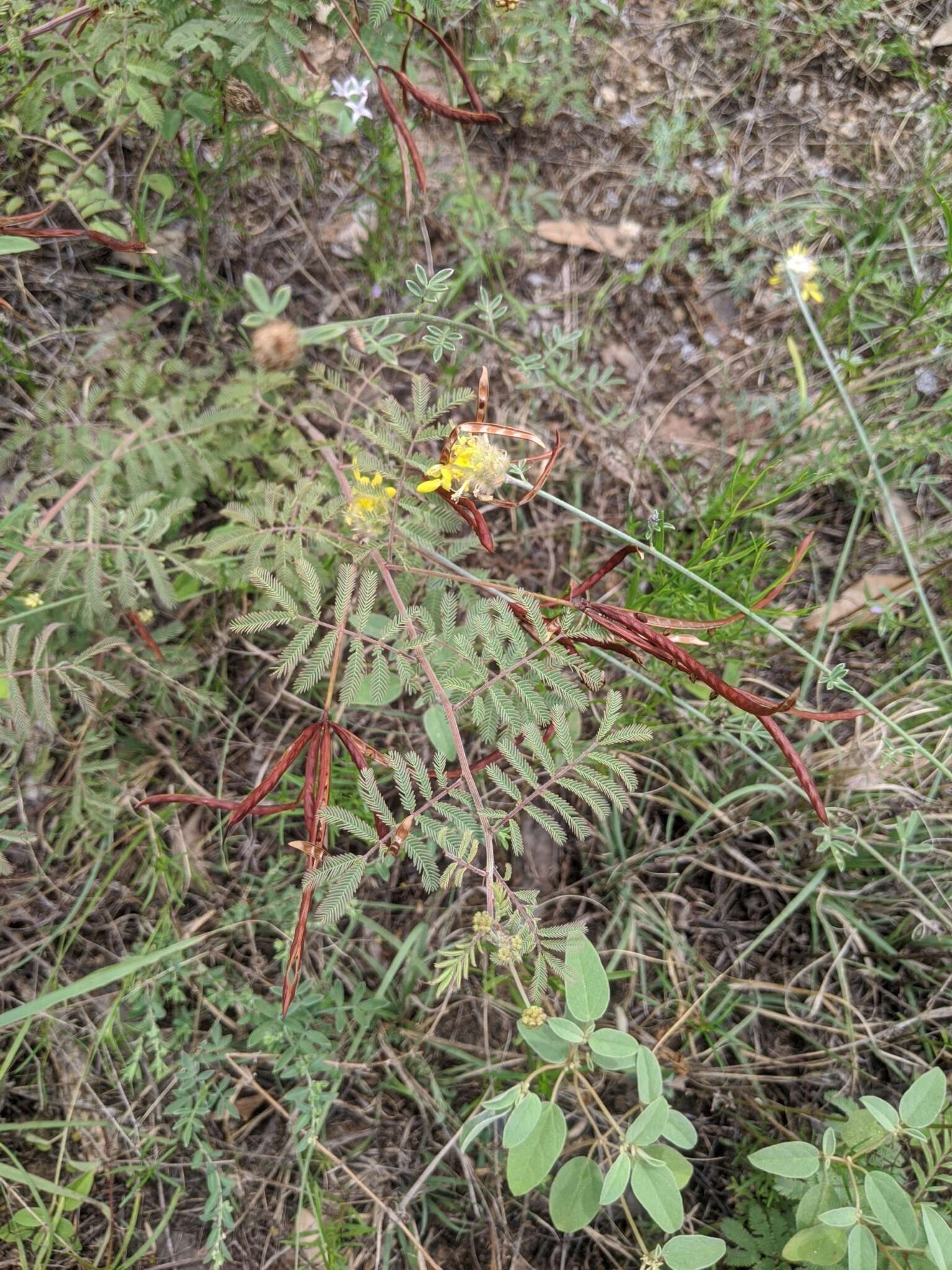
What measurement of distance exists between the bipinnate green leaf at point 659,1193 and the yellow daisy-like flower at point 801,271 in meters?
2.33

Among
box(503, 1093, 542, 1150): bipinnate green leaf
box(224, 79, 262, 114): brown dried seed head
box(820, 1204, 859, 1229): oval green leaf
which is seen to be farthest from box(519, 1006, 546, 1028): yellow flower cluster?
box(224, 79, 262, 114): brown dried seed head

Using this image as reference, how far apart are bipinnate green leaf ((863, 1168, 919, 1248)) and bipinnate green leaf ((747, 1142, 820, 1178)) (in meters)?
0.11

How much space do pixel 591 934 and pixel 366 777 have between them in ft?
3.75

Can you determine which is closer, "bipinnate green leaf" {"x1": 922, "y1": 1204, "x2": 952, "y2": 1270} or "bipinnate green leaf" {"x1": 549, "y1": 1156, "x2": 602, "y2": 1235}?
"bipinnate green leaf" {"x1": 922, "y1": 1204, "x2": 952, "y2": 1270}

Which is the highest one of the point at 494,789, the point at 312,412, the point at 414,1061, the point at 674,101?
the point at 674,101

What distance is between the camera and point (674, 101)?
9.36 ft

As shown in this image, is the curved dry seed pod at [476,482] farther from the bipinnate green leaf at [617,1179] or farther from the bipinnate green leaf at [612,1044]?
the bipinnate green leaf at [617,1179]

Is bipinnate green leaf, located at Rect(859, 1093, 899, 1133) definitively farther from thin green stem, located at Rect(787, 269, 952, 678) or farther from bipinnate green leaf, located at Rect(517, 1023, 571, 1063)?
thin green stem, located at Rect(787, 269, 952, 678)

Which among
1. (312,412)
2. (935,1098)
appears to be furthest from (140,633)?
(935,1098)

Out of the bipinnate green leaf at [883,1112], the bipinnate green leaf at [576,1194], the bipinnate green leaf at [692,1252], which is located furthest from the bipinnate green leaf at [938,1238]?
the bipinnate green leaf at [576,1194]

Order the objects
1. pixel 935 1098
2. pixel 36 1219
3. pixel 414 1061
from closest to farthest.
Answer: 1. pixel 935 1098
2. pixel 36 1219
3. pixel 414 1061

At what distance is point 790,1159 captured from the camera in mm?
1700

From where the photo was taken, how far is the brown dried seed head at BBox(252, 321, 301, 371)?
84.4 inches

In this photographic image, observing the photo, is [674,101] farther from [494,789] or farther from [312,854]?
[312,854]
